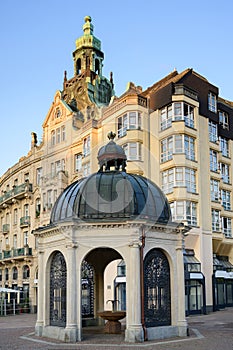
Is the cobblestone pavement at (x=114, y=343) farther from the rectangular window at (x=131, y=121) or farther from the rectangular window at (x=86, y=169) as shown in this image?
the rectangular window at (x=86, y=169)

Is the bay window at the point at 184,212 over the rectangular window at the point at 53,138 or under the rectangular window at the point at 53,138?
under

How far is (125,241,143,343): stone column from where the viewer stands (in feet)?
59.5

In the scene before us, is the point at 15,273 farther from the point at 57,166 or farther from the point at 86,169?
the point at 86,169

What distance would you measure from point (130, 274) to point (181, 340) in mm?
3144

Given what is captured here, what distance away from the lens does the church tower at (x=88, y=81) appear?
2233 inches

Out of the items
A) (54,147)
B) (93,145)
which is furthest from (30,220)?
(93,145)

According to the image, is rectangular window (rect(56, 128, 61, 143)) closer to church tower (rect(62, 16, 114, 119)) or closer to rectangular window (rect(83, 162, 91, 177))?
church tower (rect(62, 16, 114, 119))

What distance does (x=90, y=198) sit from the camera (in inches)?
781

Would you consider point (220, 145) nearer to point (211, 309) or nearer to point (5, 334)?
point (211, 309)

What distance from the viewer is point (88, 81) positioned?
2333 inches

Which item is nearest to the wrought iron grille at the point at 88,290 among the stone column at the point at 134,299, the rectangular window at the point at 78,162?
the stone column at the point at 134,299

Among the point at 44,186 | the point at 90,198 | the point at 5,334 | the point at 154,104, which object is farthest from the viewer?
the point at 44,186

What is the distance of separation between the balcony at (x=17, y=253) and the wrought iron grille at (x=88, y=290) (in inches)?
1163

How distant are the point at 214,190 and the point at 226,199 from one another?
11.6ft
